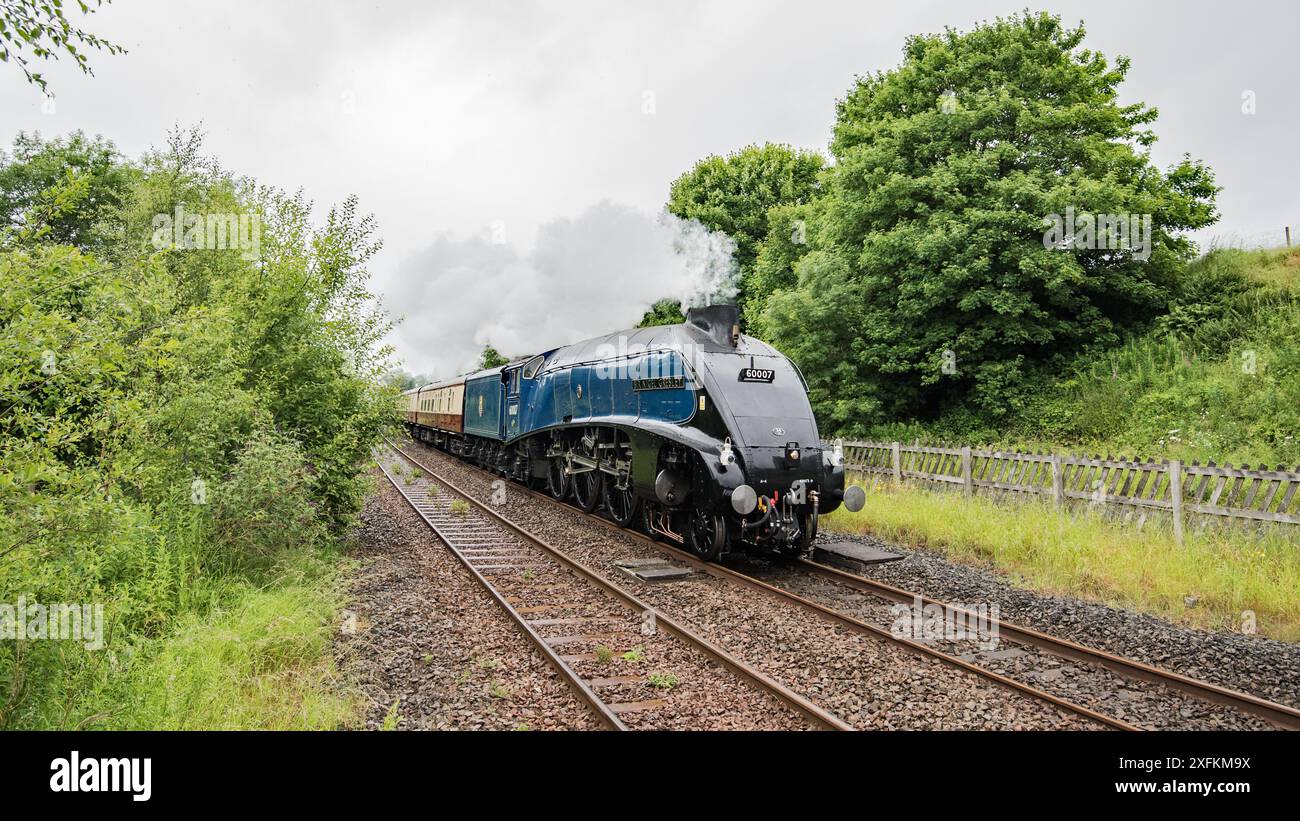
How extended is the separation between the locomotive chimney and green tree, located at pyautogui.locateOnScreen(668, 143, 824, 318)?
1794 cm

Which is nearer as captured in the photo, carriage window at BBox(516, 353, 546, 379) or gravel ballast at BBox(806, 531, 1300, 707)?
gravel ballast at BBox(806, 531, 1300, 707)

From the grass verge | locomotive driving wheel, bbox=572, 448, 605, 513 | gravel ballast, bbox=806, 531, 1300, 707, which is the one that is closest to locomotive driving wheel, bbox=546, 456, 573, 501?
locomotive driving wheel, bbox=572, 448, 605, 513

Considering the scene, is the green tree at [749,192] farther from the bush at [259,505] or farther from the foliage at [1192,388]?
the bush at [259,505]

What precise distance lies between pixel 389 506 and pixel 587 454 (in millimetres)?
4190

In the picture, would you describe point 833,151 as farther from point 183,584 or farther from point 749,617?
point 183,584

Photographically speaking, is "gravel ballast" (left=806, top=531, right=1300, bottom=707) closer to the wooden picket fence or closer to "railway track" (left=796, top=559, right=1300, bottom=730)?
"railway track" (left=796, top=559, right=1300, bottom=730)

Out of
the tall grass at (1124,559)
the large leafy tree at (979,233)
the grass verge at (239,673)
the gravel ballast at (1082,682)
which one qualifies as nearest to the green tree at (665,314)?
the large leafy tree at (979,233)

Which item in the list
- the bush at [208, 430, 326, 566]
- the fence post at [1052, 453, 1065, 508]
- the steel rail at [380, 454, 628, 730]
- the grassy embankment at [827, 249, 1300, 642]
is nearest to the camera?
the steel rail at [380, 454, 628, 730]

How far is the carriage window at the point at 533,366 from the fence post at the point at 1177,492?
10840mm

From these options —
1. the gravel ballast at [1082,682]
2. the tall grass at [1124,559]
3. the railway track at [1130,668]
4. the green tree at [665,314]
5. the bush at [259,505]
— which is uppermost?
the green tree at [665,314]

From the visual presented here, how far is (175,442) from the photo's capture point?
6883mm

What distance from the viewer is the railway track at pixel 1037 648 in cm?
470

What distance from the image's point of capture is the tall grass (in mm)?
6656

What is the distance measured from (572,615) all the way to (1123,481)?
23.0ft
